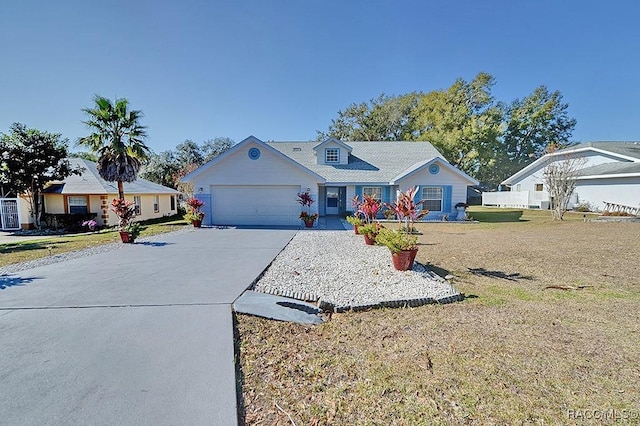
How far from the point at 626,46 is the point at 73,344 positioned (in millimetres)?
27972

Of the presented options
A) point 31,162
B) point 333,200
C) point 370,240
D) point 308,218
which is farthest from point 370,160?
point 31,162

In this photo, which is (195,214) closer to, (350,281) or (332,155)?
(332,155)

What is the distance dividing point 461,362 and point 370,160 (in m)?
19.5

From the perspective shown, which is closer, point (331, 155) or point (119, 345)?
point (119, 345)

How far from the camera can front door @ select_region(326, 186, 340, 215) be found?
21.2 meters

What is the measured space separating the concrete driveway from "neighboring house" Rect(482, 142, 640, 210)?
2781cm

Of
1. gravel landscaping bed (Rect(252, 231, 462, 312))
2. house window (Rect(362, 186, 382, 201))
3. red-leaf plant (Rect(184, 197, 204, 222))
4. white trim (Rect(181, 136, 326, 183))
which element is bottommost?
gravel landscaping bed (Rect(252, 231, 462, 312))

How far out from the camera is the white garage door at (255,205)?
16.0 meters

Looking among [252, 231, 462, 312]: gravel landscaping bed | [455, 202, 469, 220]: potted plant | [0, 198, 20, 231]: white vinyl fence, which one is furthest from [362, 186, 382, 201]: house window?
[0, 198, 20, 231]: white vinyl fence

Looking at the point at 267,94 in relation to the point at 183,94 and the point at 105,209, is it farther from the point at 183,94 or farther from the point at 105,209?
the point at 105,209

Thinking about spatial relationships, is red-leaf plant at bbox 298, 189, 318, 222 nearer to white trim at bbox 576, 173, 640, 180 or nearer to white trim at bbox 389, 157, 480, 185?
white trim at bbox 389, 157, 480, 185

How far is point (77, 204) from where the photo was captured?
687 inches

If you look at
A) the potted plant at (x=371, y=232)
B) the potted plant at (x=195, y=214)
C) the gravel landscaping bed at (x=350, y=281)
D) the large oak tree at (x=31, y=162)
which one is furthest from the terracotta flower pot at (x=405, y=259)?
the large oak tree at (x=31, y=162)

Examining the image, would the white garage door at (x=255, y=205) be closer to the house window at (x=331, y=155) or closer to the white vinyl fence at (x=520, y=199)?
the house window at (x=331, y=155)
